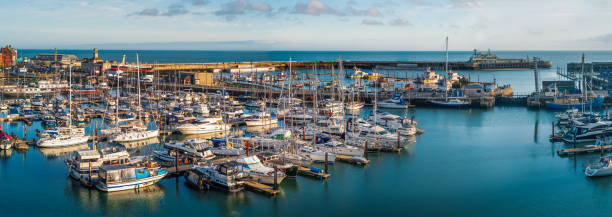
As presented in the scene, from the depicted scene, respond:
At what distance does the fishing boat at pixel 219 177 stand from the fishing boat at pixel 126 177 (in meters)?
1.52

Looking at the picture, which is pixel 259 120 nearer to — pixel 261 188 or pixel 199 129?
pixel 199 129

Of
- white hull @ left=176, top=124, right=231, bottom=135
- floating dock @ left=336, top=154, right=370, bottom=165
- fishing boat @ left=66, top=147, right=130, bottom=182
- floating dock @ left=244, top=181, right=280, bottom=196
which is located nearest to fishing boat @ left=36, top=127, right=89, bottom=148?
white hull @ left=176, top=124, right=231, bottom=135

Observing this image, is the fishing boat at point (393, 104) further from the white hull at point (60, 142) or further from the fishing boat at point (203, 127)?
the white hull at point (60, 142)

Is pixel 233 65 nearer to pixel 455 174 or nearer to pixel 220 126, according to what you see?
pixel 220 126

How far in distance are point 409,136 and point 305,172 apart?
1221 centimetres

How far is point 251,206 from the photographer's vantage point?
2088 cm

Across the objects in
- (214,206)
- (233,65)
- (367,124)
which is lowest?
(214,206)

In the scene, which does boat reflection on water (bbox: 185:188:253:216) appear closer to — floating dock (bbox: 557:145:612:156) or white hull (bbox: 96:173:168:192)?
white hull (bbox: 96:173:168:192)

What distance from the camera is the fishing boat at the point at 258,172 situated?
2259 cm

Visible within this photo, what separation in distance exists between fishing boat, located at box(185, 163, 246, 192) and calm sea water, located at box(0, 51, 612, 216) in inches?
14.8

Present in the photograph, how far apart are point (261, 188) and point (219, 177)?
1.92 m

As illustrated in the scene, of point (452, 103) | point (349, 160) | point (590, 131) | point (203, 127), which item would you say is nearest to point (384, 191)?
point (349, 160)

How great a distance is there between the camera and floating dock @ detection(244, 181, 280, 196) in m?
21.8

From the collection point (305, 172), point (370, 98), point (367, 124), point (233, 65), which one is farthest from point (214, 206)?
point (233, 65)
